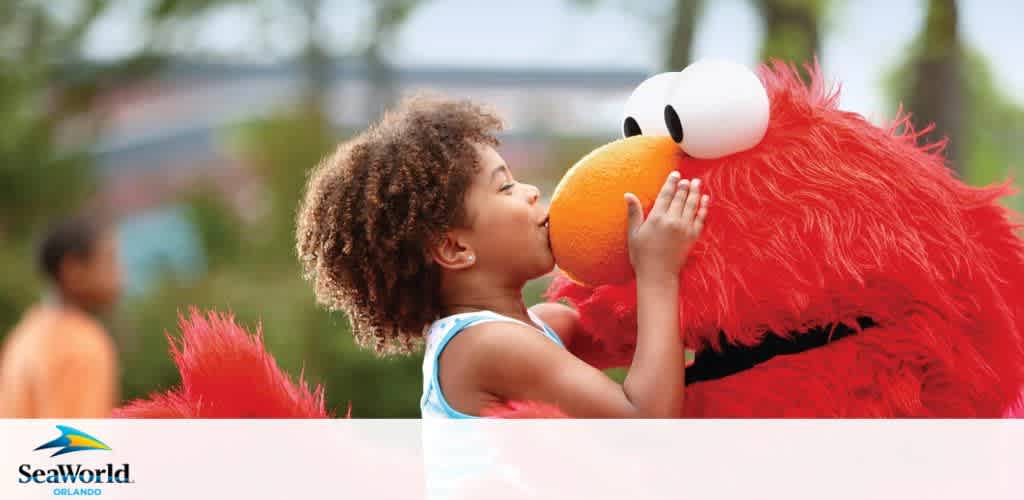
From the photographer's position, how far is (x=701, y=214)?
150 cm

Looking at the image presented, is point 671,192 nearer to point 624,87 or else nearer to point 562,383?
point 562,383

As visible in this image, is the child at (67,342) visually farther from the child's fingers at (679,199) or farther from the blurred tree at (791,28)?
the blurred tree at (791,28)

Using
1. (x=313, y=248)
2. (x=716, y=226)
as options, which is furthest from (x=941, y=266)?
(x=313, y=248)

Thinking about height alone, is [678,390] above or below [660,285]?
below

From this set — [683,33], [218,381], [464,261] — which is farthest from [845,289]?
[683,33]

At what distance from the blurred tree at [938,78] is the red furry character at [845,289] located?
3.15 m

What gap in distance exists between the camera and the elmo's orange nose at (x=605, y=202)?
60.7 inches

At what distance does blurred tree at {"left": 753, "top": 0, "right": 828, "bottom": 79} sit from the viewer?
16.3 ft
